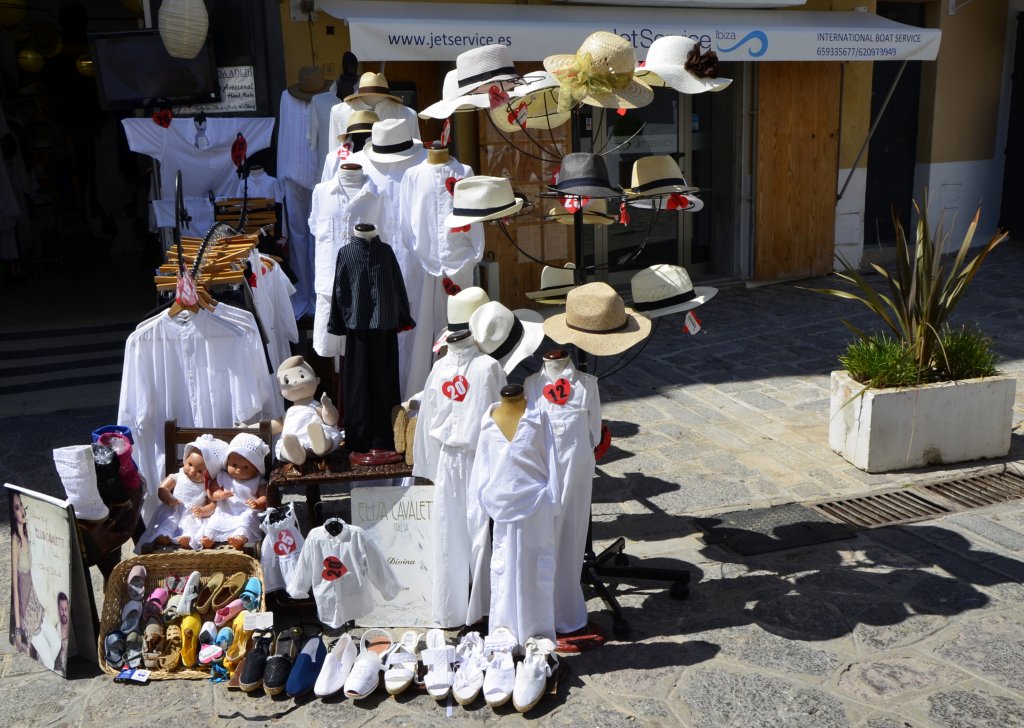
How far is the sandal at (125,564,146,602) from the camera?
14.6 ft

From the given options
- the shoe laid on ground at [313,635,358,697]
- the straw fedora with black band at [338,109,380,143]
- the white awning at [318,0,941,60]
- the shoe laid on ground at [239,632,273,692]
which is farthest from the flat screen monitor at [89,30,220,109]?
the shoe laid on ground at [313,635,358,697]

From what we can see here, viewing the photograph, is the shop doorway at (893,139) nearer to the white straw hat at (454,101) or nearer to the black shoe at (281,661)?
the white straw hat at (454,101)

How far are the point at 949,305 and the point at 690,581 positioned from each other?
8.74 ft

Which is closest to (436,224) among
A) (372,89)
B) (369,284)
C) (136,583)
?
(369,284)

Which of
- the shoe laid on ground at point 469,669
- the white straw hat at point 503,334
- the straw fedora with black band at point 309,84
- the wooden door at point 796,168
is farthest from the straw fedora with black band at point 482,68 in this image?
the wooden door at point 796,168

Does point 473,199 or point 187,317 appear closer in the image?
point 473,199

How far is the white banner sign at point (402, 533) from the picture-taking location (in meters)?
4.62

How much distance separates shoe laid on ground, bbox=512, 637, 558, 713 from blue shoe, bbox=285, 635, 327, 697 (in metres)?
0.85

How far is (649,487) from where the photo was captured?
19.8 feet

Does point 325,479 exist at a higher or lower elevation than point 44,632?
higher

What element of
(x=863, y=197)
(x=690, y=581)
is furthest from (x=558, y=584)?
(x=863, y=197)

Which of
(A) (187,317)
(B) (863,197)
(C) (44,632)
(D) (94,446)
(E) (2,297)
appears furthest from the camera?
(B) (863,197)

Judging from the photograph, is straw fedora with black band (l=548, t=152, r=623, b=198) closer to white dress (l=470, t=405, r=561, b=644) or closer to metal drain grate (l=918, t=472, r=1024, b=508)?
white dress (l=470, t=405, r=561, b=644)

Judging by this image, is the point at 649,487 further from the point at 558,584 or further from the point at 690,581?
the point at 558,584
